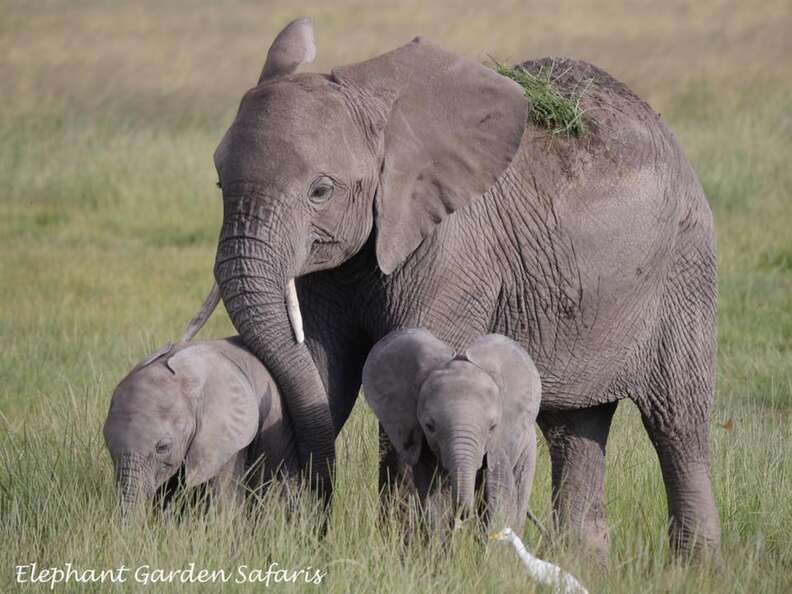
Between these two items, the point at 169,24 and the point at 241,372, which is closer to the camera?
the point at 241,372

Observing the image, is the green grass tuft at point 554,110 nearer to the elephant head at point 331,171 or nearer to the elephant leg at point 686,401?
the elephant head at point 331,171

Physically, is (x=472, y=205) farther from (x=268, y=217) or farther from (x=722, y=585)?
(x=722, y=585)

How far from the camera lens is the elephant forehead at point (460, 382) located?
4.52 meters

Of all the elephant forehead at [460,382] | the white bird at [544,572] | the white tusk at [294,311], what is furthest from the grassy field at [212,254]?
the white tusk at [294,311]

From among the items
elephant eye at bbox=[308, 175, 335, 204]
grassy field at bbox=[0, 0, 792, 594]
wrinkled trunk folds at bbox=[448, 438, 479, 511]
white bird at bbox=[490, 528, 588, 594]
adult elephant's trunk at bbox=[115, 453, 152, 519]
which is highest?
elephant eye at bbox=[308, 175, 335, 204]

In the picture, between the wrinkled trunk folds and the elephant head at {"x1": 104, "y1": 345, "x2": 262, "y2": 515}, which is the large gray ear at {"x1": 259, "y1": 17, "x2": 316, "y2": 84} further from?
the wrinkled trunk folds

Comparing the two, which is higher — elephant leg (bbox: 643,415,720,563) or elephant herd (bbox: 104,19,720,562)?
elephant herd (bbox: 104,19,720,562)

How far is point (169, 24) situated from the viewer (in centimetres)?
2916

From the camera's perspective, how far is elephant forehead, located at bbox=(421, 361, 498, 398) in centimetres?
452

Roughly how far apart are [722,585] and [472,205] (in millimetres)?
1428

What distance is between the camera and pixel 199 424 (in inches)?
202

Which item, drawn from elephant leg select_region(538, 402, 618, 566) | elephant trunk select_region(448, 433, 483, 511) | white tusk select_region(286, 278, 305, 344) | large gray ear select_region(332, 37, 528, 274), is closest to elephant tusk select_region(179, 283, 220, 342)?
white tusk select_region(286, 278, 305, 344)

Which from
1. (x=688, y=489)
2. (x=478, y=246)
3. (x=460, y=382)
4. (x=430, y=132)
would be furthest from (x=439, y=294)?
(x=688, y=489)

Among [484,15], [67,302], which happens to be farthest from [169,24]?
[67,302]
